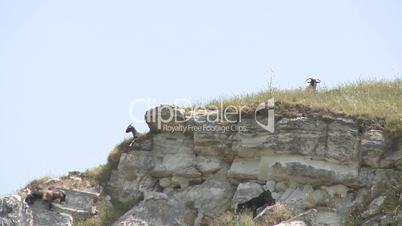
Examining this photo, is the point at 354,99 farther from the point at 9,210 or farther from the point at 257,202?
the point at 9,210

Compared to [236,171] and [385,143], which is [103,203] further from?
[385,143]

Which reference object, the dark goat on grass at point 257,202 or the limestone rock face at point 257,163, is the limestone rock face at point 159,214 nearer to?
the limestone rock face at point 257,163

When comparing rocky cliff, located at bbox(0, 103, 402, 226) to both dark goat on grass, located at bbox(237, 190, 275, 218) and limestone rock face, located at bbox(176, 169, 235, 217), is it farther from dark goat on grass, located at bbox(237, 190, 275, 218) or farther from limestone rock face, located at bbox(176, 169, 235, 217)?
dark goat on grass, located at bbox(237, 190, 275, 218)

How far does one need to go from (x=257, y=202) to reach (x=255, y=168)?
1204mm

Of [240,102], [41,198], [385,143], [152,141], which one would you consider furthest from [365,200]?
[41,198]

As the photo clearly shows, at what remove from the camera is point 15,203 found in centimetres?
2442

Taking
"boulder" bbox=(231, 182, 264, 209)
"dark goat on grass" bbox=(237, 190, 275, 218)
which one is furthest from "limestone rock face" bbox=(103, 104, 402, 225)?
"dark goat on grass" bbox=(237, 190, 275, 218)

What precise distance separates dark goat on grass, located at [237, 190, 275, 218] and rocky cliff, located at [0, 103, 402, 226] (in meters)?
0.19

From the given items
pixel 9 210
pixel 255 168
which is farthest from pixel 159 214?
pixel 9 210

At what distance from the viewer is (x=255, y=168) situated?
23.7 meters

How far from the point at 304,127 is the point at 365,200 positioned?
2.96 m

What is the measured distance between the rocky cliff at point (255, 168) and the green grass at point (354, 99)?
0.37 metres

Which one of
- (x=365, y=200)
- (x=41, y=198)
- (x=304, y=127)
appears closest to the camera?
(x=365, y=200)

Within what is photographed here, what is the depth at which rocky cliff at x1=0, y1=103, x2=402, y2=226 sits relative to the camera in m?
22.2
